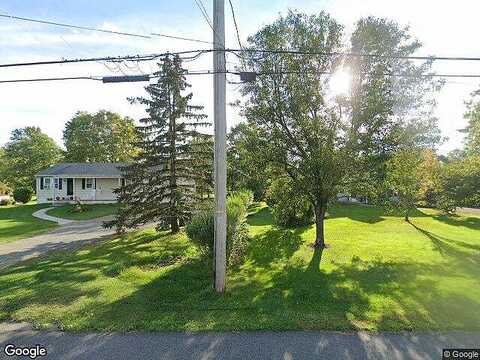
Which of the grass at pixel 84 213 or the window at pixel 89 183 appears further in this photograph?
the window at pixel 89 183

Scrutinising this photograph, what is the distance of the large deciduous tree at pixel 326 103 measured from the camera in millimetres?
11656

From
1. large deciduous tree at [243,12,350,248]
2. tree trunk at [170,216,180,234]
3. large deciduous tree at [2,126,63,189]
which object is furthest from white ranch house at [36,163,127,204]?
large deciduous tree at [243,12,350,248]

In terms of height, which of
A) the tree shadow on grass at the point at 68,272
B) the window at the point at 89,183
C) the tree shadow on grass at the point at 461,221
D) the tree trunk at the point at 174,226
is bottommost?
the tree shadow on grass at the point at 461,221

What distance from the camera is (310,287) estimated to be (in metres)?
8.31

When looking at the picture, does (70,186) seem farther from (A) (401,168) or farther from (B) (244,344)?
(B) (244,344)

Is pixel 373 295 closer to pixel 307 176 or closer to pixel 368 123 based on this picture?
pixel 307 176

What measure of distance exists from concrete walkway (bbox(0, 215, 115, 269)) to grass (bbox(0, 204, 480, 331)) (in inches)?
56.8

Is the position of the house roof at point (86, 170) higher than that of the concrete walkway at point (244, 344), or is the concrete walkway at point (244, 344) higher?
the house roof at point (86, 170)

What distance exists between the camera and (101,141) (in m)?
48.0

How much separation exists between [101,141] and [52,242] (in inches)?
1380

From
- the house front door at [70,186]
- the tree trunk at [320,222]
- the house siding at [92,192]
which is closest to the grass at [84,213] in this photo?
the house siding at [92,192]

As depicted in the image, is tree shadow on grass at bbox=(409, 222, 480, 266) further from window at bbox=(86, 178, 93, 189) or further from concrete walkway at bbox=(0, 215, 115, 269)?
window at bbox=(86, 178, 93, 189)

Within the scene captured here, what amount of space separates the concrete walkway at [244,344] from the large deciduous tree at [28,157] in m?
51.8

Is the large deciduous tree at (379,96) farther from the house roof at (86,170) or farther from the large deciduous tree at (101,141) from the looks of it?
the large deciduous tree at (101,141)
